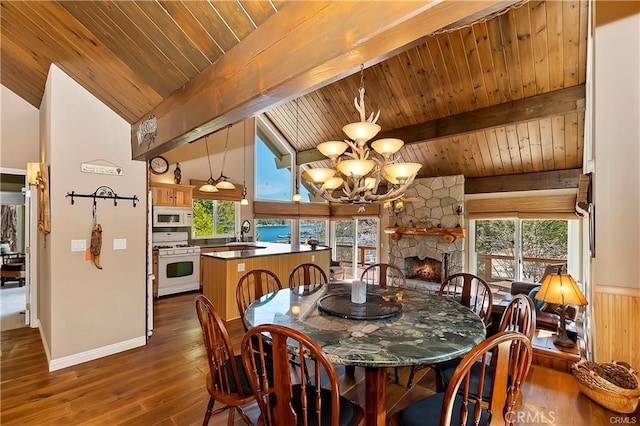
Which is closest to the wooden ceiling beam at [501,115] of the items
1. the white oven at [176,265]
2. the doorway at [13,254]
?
the white oven at [176,265]

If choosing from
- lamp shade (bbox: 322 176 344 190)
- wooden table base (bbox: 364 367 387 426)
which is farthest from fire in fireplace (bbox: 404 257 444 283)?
wooden table base (bbox: 364 367 387 426)

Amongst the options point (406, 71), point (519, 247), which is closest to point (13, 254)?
point (406, 71)

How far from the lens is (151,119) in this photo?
117 inches

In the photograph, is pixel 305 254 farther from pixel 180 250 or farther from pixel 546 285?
pixel 546 285

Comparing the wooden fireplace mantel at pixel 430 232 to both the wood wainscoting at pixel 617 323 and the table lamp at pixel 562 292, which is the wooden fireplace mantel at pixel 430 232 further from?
the wood wainscoting at pixel 617 323

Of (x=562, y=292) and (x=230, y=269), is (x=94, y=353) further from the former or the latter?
(x=562, y=292)

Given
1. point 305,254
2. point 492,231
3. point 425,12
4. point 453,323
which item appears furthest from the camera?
point 492,231

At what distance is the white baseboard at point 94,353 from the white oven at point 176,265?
2257mm

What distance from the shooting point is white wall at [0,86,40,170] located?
13.3ft

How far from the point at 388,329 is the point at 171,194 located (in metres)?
5.57

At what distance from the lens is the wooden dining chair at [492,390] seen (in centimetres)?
119

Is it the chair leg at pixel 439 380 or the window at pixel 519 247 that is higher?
the window at pixel 519 247

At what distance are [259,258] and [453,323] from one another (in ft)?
10.8

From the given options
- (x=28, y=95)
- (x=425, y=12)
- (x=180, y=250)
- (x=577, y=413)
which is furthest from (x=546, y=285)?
(x=28, y=95)
